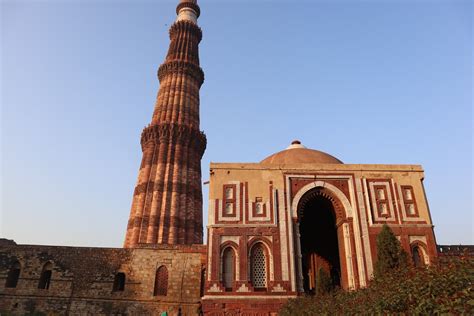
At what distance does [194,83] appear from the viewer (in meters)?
29.5

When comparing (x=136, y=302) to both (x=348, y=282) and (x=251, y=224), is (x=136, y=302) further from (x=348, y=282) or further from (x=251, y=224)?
(x=348, y=282)

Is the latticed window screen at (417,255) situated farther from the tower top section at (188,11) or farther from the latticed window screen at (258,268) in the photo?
the tower top section at (188,11)

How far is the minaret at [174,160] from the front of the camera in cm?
2322

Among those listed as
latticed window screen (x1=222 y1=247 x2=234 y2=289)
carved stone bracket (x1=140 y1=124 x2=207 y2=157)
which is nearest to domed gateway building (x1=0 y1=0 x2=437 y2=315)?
latticed window screen (x1=222 y1=247 x2=234 y2=289)

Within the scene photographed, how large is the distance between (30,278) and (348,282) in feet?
49.0

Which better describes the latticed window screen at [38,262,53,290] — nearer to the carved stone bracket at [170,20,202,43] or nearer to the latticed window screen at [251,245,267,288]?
the latticed window screen at [251,245,267,288]

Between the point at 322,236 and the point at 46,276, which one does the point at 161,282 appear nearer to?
the point at 46,276

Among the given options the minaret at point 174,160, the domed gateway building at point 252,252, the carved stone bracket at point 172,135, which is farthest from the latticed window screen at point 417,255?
the carved stone bracket at point 172,135

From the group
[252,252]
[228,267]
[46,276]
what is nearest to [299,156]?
[252,252]

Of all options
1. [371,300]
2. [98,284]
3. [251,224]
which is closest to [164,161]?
A: [98,284]

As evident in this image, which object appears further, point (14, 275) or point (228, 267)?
point (14, 275)

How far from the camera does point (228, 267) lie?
15.1 meters

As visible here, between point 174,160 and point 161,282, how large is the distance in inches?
380

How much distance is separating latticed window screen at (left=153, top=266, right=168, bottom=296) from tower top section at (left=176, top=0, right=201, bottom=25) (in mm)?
22979
